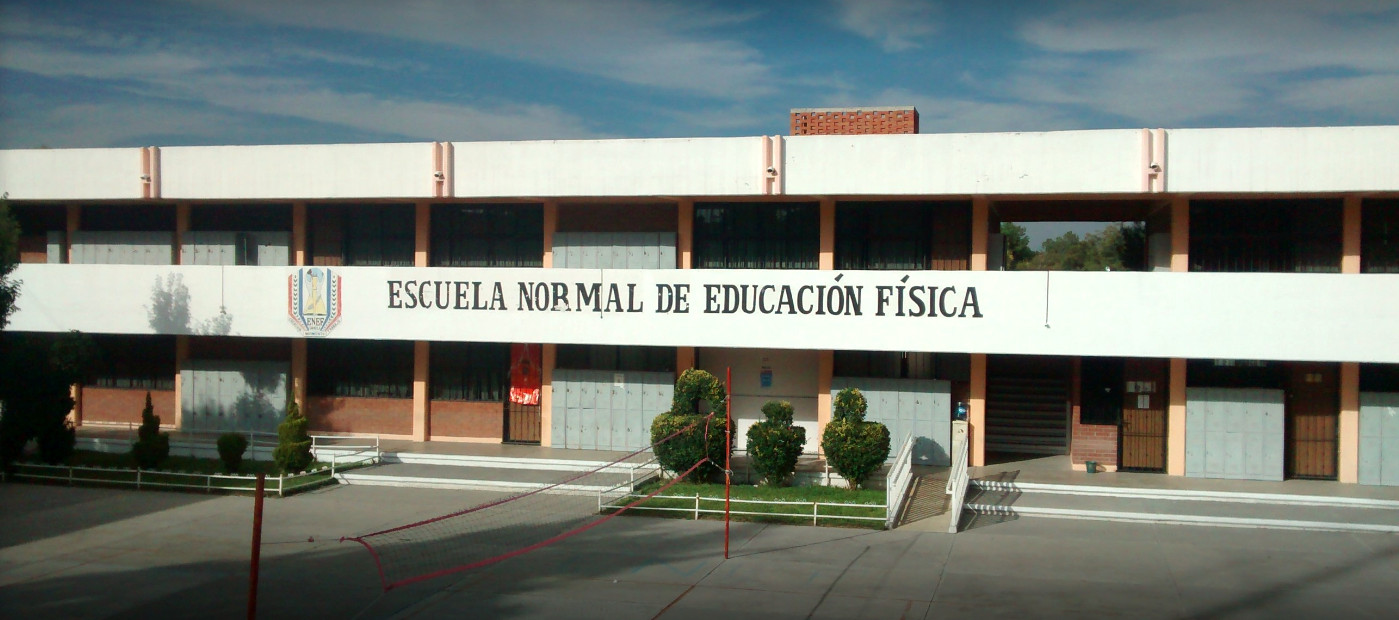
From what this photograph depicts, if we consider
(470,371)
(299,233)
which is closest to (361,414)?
(470,371)

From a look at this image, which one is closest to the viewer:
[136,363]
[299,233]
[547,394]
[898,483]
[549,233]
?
[898,483]

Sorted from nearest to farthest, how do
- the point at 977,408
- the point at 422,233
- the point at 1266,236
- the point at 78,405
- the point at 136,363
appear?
the point at 1266,236 → the point at 977,408 → the point at 422,233 → the point at 136,363 → the point at 78,405

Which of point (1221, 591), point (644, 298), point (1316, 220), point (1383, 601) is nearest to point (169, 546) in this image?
point (644, 298)

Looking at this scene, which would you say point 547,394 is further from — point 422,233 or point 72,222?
point 72,222

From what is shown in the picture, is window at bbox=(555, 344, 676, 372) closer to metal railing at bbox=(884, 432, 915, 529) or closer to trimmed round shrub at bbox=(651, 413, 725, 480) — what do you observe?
trimmed round shrub at bbox=(651, 413, 725, 480)

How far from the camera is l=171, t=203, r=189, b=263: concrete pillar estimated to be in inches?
1057

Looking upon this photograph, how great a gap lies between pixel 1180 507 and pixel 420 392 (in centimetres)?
1697

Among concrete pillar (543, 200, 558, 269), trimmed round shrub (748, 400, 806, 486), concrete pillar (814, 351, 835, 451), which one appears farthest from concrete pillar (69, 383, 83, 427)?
concrete pillar (814, 351, 835, 451)

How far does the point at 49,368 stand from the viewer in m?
22.5

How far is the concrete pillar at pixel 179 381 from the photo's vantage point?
88.3 feet

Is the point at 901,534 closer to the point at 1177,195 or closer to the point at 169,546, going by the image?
the point at 1177,195

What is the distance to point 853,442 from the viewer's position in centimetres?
2012

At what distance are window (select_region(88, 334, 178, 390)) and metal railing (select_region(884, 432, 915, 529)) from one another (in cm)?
1916

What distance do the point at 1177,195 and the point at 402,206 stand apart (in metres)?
17.6
